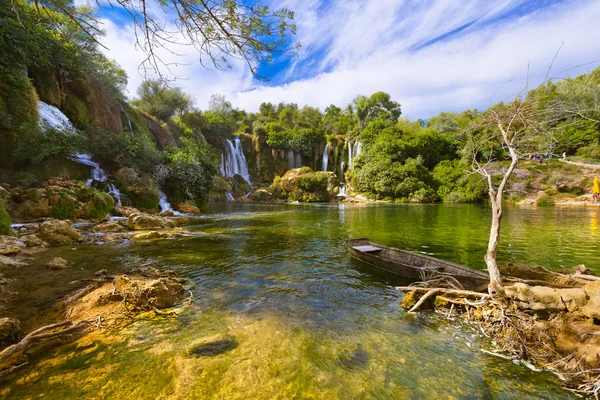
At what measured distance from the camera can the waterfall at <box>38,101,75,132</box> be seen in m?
16.6

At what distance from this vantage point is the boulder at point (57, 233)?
33.4 ft

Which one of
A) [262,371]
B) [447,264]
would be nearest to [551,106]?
[447,264]

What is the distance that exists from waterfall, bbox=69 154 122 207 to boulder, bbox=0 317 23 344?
638 inches

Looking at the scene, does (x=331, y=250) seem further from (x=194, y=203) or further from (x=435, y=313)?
(x=194, y=203)

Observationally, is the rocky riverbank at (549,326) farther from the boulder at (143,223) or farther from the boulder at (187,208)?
the boulder at (187,208)

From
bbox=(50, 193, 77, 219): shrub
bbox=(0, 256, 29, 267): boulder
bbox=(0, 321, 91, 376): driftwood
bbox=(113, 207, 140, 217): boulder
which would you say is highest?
bbox=(50, 193, 77, 219): shrub

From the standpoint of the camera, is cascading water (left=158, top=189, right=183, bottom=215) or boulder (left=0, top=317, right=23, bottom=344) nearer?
boulder (left=0, top=317, right=23, bottom=344)

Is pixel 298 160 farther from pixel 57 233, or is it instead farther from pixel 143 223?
pixel 57 233

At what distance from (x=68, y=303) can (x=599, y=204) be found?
42.0 metres

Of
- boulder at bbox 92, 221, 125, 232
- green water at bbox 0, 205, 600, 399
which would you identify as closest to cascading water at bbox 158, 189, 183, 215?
boulder at bbox 92, 221, 125, 232

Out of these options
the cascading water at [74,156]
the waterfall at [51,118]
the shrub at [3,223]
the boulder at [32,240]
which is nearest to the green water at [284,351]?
the boulder at [32,240]

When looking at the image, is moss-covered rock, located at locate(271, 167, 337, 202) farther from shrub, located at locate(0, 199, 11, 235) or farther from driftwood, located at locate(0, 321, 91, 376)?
driftwood, located at locate(0, 321, 91, 376)

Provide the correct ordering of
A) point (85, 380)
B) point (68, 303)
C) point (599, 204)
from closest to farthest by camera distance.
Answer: point (85, 380) < point (68, 303) < point (599, 204)

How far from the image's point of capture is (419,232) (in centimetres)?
1391
